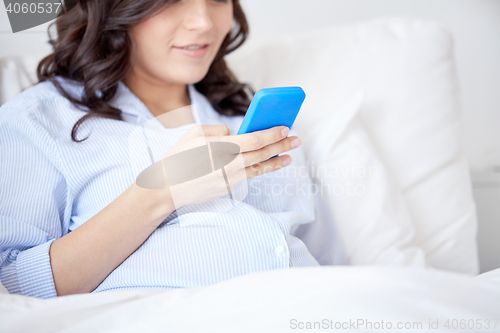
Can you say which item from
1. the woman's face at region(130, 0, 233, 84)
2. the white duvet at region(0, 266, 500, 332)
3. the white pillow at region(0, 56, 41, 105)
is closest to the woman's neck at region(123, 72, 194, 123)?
the woman's face at region(130, 0, 233, 84)

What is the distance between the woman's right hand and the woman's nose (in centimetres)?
26

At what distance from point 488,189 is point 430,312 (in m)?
0.85

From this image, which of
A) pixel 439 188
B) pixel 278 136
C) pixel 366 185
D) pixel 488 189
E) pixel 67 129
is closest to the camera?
pixel 278 136

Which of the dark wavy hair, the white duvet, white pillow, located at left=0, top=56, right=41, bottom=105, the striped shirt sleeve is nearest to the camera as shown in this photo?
the white duvet

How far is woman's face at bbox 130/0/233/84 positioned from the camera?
700 mm

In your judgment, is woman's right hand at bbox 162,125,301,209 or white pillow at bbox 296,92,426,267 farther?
white pillow at bbox 296,92,426,267

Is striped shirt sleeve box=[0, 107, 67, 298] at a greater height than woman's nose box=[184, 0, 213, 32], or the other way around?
woman's nose box=[184, 0, 213, 32]

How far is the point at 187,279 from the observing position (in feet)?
1.83

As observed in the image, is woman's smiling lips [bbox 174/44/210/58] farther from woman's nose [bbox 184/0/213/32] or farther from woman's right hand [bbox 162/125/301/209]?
woman's right hand [bbox 162/125/301/209]

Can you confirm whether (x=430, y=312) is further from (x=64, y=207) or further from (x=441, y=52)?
(x=441, y=52)

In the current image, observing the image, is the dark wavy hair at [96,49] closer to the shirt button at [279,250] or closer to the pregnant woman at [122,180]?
the pregnant woman at [122,180]

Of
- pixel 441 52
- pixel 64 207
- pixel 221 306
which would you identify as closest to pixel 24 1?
pixel 64 207

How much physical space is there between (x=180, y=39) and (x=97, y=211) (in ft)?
1.21

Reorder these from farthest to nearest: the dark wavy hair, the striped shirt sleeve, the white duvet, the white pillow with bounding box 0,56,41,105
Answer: the white pillow with bounding box 0,56,41,105 < the dark wavy hair < the striped shirt sleeve < the white duvet
